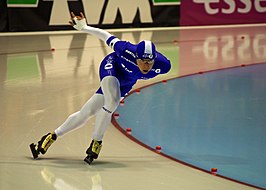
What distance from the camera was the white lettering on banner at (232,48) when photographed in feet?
34.4

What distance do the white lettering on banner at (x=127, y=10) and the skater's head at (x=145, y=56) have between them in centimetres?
918

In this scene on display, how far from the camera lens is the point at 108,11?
13.5 metres

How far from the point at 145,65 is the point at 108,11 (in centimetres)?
926

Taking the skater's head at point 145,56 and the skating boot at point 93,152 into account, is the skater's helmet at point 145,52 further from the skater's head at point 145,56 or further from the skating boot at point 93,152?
the skating boot at point 93,152

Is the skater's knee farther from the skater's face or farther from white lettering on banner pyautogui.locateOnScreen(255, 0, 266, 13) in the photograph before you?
white lettering on banner pyautogui.locateOnScreen(255, 0, 266, 13)

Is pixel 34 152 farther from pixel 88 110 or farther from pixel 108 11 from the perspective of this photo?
pixel 108 11

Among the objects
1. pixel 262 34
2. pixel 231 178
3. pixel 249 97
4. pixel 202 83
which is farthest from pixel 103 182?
pixel 262 34

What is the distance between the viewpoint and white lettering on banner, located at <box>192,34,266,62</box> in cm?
1048

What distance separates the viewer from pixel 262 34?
44.7 ft

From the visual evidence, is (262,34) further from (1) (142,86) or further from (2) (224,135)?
(2) (224,135)

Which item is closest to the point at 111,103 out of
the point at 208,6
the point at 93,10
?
the point at 93,10

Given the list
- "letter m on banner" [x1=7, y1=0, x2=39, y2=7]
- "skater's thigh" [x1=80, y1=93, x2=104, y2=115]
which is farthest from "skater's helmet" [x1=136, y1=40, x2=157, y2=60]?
"letter m on banner" [x1=7, y1=0, x2=39, y2=7]

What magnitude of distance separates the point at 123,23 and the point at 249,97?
6.87 metres

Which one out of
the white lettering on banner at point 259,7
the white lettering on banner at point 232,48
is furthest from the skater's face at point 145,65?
the white lettering on banner at point 259,7
